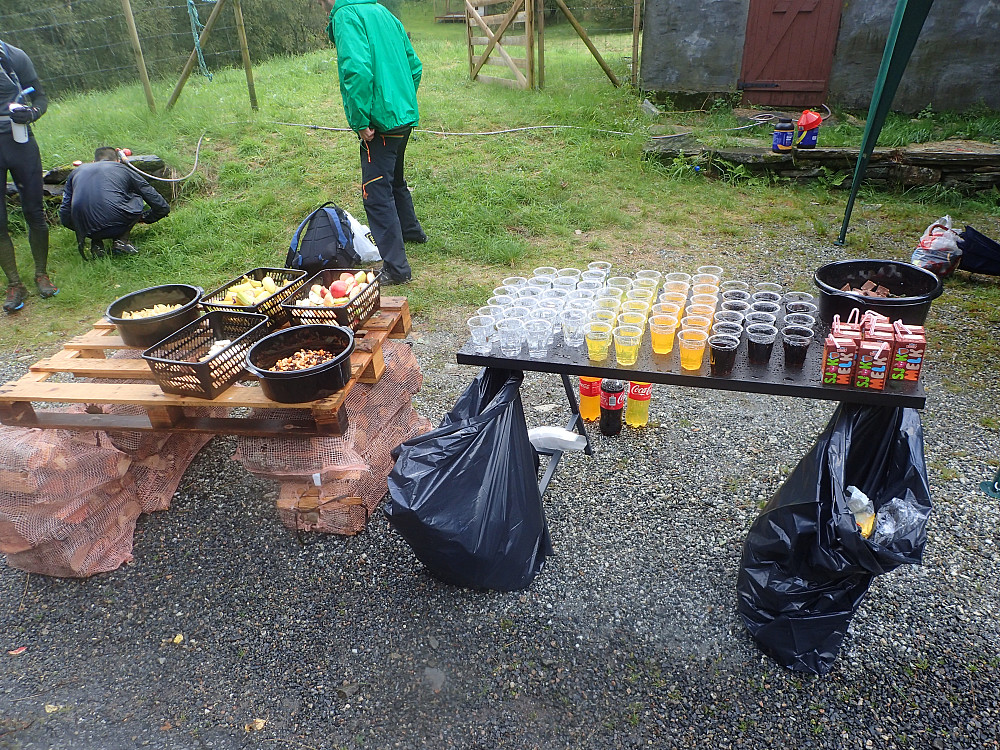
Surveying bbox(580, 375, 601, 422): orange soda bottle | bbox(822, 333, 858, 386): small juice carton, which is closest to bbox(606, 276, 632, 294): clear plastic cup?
bbox(580, 375, 601, 422): orange soda bottle

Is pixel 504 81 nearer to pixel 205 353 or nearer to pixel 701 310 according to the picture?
pixel 205 353

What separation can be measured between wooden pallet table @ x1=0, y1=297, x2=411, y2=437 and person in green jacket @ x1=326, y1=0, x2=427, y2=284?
213cm

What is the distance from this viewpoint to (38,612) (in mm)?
A: 2680

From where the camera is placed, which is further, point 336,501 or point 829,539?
point 336,501

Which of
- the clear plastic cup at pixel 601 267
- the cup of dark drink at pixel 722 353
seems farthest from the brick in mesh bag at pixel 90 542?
the cup of dark drink at pixel 722 353

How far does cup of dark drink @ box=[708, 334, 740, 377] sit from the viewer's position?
7.10 ft

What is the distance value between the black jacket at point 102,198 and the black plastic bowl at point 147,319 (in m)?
3.41

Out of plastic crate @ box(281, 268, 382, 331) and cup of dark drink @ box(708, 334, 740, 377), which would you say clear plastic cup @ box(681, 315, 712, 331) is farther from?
plastic crate @ box(281, 268, 382, 331)

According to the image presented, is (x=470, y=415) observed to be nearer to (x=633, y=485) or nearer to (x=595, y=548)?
(x=595, y=548)

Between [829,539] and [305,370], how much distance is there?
1.89 m

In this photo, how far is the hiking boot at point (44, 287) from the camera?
5.52 metres

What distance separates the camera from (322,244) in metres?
4.43

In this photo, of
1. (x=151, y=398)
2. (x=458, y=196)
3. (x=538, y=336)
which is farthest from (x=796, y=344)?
(x=458, y=196)

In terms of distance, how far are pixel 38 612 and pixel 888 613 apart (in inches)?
134
